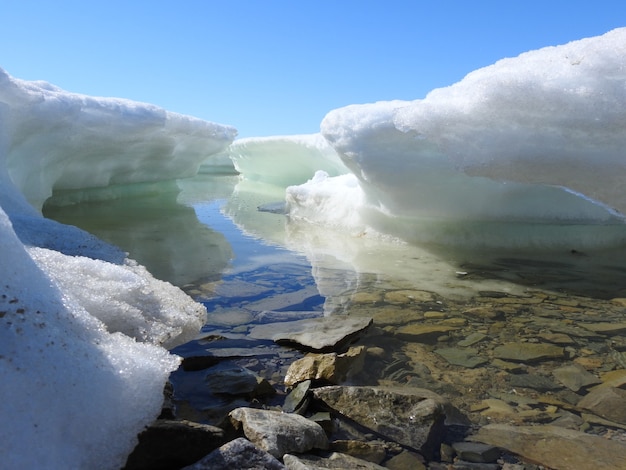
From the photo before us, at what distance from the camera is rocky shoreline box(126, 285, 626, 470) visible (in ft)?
4.58

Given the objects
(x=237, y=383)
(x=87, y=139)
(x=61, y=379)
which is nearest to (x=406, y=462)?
(x=237, y=383)

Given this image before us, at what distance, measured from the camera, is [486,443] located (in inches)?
60.3

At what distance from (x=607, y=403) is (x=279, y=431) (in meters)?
1.23

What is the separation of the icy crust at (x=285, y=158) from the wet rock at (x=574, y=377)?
28.0 feet

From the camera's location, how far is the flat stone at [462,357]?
216cm

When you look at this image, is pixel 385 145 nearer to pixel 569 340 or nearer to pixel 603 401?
pixel 569 340

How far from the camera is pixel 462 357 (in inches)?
87.4

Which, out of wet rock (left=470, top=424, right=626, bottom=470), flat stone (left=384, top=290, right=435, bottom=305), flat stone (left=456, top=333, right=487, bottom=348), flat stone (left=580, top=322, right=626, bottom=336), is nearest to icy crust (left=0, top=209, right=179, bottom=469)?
wet rock (left=470, top=424, right=626, bottom=470)

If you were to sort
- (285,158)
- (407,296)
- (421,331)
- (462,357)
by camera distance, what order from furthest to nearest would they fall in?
(285,158)
(407,296)
(421,331)
(462,357)

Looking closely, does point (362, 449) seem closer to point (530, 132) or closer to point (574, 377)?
point (574, 377)

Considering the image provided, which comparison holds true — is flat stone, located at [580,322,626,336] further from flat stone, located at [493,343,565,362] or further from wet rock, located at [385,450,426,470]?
wet rock, located at [385,450,426,470]

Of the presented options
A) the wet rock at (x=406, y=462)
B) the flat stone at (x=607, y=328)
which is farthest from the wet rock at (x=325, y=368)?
the flat stone at (x=607, y=328)

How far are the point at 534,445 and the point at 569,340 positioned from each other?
3.54ft

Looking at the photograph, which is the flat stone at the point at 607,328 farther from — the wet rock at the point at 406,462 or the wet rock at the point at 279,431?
the wet rock at the point at 279,431
